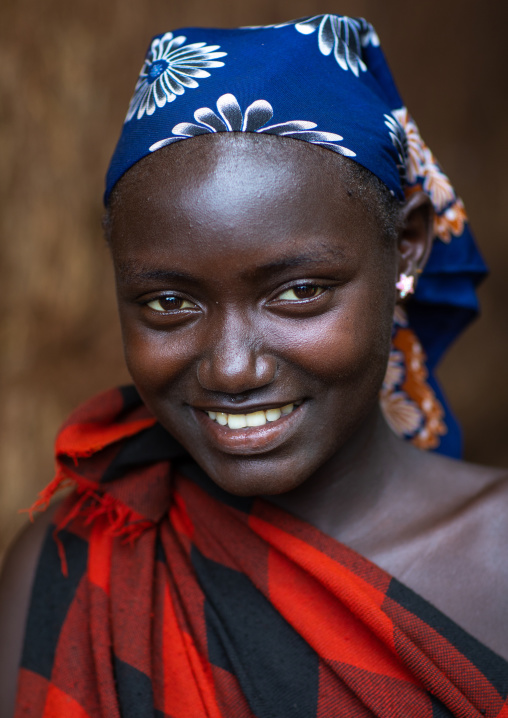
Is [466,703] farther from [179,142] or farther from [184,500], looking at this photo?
[179,142]

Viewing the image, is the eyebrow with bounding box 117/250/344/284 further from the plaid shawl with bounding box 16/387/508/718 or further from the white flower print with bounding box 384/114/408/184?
the plaid shawl with bounding box 16/387/508/718

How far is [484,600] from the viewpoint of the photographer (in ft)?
4.75

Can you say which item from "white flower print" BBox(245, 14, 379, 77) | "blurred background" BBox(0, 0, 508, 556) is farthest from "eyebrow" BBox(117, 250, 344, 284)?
"blurred background" BBox(0, 0, 508, 556)

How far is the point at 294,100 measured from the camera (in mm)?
1306

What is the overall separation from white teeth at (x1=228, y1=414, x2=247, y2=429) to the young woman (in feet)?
0.04

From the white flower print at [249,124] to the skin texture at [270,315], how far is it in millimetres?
17

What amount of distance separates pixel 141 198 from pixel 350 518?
0.84 meters

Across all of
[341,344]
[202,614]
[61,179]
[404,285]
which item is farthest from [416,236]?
[61,179]

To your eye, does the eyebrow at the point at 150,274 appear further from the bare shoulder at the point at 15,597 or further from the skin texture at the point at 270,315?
the bare shoulder at the point at 15,597

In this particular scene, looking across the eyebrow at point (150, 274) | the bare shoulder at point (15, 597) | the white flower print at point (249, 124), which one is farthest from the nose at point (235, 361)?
the bare shoulder at point (15, 597)

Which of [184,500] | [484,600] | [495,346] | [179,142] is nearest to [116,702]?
[184,500]

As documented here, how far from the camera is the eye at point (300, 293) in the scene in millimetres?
1287

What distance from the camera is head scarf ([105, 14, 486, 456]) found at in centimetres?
129

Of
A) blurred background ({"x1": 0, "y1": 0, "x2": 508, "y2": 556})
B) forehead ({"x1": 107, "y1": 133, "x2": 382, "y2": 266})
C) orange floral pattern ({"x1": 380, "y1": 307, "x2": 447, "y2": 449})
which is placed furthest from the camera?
blurred background ({"x1": 0, "y1": 0, "x2": 508, "y2": 556})
